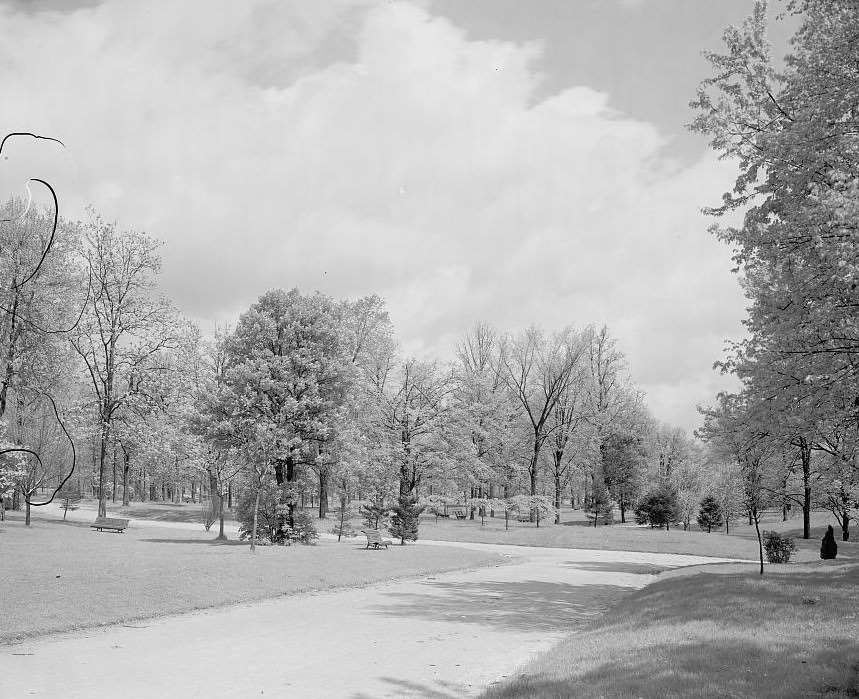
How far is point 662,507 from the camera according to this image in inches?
1876

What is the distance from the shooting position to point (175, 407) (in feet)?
124

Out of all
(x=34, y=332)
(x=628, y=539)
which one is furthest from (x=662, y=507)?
(x=34, y=332)

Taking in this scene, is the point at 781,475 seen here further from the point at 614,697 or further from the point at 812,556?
the point at 614,697

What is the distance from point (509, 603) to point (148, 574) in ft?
28.7

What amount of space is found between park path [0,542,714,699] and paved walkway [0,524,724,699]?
0.02 metres

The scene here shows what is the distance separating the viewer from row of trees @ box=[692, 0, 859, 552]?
12.3m

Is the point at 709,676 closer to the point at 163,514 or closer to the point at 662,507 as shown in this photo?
the point at 662,507

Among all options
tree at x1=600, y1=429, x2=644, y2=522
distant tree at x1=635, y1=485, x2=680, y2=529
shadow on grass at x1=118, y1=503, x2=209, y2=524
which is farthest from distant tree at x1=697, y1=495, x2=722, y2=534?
shadow on grass at x1=118, y1=503, x2=209, y2=524

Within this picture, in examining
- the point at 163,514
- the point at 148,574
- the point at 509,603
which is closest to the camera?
the point at 509,603

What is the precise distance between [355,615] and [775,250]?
11740 millimetres

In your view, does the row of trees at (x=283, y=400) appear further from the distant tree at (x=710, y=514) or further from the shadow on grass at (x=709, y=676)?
the shadow on grass at (x=709, y=676)

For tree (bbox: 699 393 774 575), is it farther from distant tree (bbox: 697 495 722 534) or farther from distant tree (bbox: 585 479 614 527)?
distant tree (bbox: 585 479 614 527)

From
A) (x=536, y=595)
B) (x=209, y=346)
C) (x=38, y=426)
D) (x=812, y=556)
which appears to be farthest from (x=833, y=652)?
(x=209, y=346)

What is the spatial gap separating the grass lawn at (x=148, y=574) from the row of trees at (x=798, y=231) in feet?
38.0
